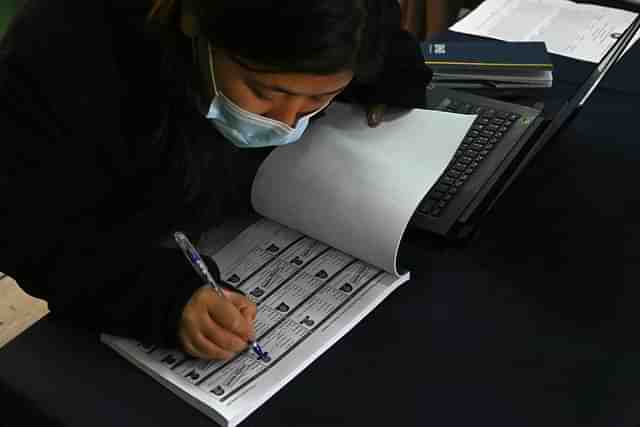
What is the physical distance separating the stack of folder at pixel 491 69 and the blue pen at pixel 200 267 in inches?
21.9

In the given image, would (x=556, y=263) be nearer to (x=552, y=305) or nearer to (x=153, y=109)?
(x=552, y=305)

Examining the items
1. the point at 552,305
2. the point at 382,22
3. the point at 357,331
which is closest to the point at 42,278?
the point at 357,331

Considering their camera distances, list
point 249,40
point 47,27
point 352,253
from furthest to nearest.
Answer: point 352,253 → point 47,27 → point 249,40

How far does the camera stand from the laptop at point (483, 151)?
0.96 metres

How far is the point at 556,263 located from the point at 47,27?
637mm

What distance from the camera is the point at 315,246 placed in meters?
0.94

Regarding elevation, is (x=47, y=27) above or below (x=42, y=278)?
above

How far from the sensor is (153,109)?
86 cm

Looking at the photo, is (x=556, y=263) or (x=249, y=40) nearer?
(x=249, y=40)

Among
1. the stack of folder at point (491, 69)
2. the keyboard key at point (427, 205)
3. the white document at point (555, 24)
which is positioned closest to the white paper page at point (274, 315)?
the keyboard key at point (427, 205)

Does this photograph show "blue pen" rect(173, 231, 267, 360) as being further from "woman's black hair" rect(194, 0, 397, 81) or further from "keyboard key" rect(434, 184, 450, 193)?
"keyboard key" rect(434, 184, 450, 193)

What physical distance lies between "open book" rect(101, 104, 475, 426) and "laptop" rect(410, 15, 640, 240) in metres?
0.06

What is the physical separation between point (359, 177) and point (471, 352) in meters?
0.26

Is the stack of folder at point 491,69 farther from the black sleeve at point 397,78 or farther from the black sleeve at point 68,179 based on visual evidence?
the black sleeve at point 68,179
